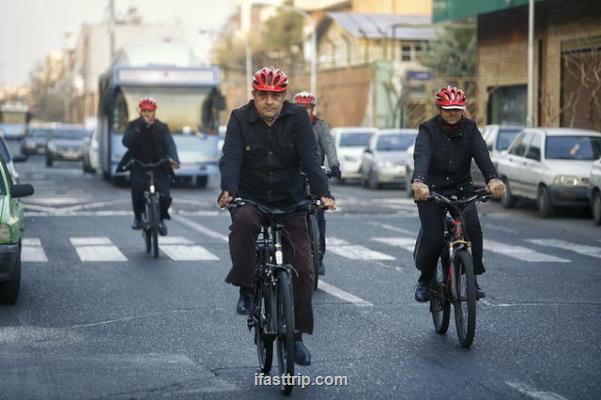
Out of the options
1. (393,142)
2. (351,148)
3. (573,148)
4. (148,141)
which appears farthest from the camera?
(351,148)

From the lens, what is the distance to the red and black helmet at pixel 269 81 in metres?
8.13

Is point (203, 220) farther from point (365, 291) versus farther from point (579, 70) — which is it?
point (579, 70)

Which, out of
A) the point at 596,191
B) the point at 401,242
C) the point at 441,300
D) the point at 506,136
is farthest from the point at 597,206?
the point at 441,300

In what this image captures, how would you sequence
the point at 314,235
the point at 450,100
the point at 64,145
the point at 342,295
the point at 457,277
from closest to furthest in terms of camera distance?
1. the point at 457,277
2. the point at 450,100
3. the point at 314,235
4. the point at 342,295
5. the point at 64,145

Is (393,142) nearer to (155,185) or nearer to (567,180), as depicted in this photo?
(567,180)

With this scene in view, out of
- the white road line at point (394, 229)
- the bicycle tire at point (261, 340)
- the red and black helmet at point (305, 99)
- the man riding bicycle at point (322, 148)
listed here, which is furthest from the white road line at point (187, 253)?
the bicycle tire at point (261, 340)

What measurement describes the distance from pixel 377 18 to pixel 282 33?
18.5 metres

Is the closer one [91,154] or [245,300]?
[245,300]

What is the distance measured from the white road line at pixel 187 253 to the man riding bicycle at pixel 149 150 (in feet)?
1.33

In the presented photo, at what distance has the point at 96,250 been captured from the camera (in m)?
17.2

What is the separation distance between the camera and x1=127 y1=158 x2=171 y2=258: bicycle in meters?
16.3

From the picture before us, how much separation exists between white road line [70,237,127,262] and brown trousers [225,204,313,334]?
785cm

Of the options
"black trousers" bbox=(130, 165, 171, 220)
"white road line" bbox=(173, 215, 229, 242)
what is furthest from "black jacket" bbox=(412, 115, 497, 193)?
"white road line" bbox=(173, 215, 229, 242)

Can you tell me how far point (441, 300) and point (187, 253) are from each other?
736 centimetres
